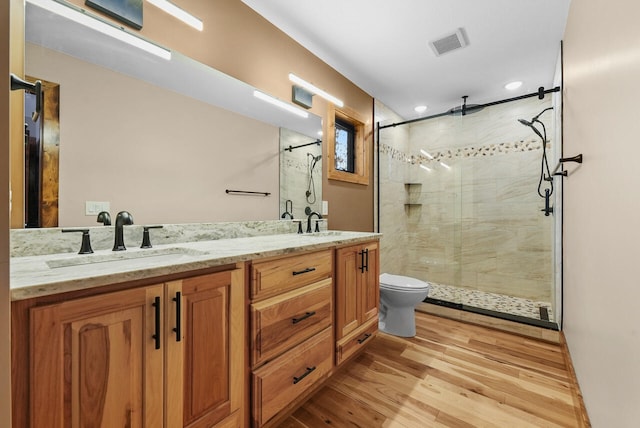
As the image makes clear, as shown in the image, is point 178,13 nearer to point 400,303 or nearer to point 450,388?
point 400,303

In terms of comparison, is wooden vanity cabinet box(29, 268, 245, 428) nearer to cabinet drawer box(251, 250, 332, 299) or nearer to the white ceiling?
cabinet drawer box(251, 250, 332, 299)

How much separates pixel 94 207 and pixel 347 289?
137cm

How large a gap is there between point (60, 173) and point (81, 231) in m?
0.25

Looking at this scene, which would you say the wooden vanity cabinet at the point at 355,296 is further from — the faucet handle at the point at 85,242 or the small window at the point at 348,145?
the faucet handle at the point at 85,242

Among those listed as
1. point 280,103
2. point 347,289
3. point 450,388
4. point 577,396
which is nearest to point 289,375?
point 347,289

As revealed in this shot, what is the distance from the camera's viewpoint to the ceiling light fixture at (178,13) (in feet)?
4.58

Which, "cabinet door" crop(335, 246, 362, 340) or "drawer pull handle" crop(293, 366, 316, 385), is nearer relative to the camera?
"drawer pull handle" crop(293, 366, 316, 385)

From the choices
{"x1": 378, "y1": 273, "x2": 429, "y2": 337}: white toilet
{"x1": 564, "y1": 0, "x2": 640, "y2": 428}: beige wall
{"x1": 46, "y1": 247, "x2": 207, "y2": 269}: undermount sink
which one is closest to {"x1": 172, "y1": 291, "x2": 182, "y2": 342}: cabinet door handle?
{"x1": 46, "y1": 247, "x2": 207, "y2": 269}: undermount sink

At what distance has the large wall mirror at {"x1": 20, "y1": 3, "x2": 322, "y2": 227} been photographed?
1.15m

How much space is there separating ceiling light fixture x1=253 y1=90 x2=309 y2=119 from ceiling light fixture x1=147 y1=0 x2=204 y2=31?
1.57 feet

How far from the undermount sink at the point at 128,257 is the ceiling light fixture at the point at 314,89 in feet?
5.03

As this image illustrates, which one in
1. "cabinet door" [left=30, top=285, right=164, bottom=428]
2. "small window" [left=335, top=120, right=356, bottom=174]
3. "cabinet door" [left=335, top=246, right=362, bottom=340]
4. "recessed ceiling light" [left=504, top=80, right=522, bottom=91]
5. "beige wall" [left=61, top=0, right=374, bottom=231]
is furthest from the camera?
"recessed ceiling light" [left=504, top=80, right=522, bottom=91]

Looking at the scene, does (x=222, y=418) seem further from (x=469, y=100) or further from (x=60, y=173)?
(x=469, y=100)

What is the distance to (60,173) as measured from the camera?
114cm
